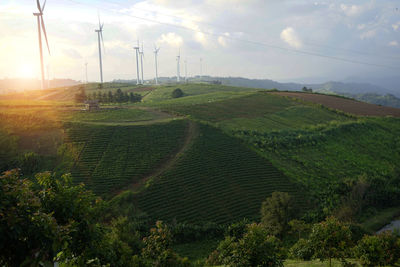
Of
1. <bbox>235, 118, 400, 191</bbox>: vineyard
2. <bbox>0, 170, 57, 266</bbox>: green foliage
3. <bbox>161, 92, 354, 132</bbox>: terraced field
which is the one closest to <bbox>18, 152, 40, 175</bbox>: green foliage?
<bbox>161, 92, 354, 132</bbox>: terraced field

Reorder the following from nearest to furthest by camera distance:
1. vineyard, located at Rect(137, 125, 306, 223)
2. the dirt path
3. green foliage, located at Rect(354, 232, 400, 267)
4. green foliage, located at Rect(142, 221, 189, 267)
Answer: green foliage, located at Rect(142, 221, 189, 267) → green foliage, located at Rect(354, 232, 400, 267) → vineyard, located at Rect(137, 125, 306, 223) → the dirt path

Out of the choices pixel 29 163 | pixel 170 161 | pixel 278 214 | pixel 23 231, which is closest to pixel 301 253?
pixel 278 214

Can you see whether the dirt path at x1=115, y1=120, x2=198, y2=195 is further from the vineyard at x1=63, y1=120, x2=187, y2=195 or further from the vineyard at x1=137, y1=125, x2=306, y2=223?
the vineyard at x1=137, y1=125, x2=306, y2=223

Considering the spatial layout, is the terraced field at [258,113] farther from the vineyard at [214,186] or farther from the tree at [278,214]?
the tree at [278,214]

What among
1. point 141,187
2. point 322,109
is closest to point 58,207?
point 141,187

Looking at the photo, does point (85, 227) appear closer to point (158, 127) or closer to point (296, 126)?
point (158, 127)

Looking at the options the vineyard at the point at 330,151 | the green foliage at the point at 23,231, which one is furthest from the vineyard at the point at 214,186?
the green foliage at the point at 23,231
